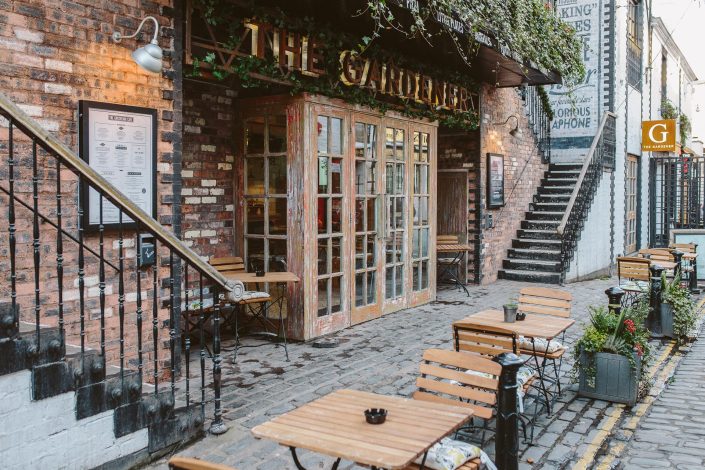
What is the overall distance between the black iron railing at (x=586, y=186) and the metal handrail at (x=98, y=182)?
322 inches

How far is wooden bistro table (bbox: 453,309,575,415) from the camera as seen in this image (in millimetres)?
4695

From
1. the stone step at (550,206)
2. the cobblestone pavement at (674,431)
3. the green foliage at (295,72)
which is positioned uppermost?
the green foliage at (295,72)

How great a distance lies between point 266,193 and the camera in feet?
24.0

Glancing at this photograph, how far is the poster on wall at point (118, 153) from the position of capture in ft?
15.5

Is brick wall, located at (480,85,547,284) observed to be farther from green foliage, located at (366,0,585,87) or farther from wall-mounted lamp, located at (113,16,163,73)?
wall-mounted lamp, located at (113,16,163,73)

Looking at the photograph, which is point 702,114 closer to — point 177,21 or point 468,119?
point 468,119

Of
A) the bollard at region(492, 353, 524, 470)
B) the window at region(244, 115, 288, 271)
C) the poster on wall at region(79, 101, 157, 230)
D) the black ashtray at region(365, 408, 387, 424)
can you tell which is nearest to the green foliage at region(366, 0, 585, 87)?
the window at region(244, 115, 288, 271)

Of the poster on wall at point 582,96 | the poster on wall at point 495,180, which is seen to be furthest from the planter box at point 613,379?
the poster on wall at point 582,96

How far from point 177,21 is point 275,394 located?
3.28m

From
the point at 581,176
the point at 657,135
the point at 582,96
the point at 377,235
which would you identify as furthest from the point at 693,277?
the point at 657,135

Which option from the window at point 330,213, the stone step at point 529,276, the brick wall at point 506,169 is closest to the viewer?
the window at point 330,213

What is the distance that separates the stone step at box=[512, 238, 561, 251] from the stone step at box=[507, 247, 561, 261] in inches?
3.0

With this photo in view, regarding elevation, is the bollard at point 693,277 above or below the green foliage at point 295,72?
below

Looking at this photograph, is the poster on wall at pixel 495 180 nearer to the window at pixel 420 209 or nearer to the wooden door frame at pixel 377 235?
the window at pixel 420 209
